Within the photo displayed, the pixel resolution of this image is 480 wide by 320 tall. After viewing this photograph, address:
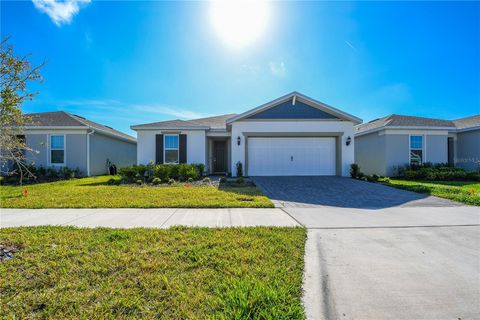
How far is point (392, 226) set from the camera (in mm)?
4461

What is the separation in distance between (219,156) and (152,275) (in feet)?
45.5

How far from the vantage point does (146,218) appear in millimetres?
4941

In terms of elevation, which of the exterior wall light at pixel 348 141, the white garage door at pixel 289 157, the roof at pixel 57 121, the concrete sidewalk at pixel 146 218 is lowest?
the concrete sidewalk at pixel 146 218

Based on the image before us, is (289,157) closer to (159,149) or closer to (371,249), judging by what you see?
(159,149)

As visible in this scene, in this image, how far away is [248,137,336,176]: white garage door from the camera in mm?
13141

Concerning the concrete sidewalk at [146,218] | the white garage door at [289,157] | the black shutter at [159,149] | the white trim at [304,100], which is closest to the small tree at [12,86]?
the concrete sidewalk at [146,218]

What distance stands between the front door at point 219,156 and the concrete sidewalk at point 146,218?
10442mm

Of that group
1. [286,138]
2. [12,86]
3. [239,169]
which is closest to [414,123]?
[286,138]

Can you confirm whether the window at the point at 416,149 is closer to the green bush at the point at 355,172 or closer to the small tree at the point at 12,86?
the green bush at the point at 355,172

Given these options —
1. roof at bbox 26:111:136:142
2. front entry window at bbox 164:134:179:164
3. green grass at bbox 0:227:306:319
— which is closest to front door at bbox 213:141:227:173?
front entry window at bbox 164:134:179:164

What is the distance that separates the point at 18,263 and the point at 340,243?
15.2ft

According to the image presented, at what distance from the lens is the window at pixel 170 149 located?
13656mm

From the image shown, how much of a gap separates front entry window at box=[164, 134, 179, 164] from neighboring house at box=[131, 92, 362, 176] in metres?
0.19

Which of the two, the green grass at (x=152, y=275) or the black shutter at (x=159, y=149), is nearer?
the green grass at (x=152, y=275)
